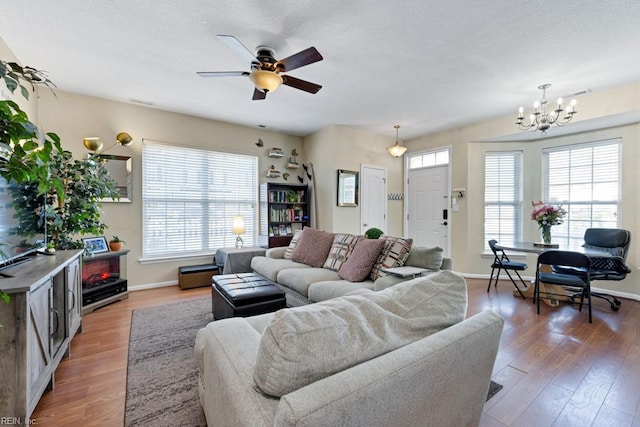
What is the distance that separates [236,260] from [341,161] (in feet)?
8.24

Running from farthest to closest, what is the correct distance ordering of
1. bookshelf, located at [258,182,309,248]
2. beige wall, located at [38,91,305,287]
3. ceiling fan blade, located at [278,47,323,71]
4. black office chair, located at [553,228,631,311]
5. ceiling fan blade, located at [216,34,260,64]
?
bookshelf, located at [258,182,309,248], beige wall, located at [38,91,305,287], black office chair, located at [553,228,631,311], ceiling fan blade, located at [278,47,323,71], ceiling fan blade, located at [216,34,260,64]

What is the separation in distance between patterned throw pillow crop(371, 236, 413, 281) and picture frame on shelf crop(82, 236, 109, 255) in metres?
3.47

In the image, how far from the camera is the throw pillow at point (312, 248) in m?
3.42

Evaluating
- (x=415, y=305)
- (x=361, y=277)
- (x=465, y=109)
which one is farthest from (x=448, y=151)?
(x=415, y=305)

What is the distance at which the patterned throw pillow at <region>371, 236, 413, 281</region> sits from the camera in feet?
8.86

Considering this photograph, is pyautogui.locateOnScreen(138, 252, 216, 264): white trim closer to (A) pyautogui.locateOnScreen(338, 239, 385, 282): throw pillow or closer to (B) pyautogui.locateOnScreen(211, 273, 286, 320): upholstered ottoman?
(B) pyautogui.locateOnScreen(211, 273, 286, 320): upholstered ottoman

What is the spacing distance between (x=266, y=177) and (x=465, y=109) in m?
3.52

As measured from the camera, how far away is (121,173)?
3.99 meters

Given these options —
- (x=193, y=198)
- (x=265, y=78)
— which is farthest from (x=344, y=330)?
(x=193, y=198)

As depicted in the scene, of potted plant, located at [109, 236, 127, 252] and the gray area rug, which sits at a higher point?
potted plant, located at [109, 236, 127, 252]

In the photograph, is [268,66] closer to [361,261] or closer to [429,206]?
[361,261]

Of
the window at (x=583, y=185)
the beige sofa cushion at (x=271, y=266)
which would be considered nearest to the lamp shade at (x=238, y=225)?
the beige sofa cushion at (x=271, y=266)

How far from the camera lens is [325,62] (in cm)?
292

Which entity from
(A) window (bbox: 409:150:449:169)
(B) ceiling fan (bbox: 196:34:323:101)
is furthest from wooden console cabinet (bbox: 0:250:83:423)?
(A) window (bbox: 409:150:449:169)
